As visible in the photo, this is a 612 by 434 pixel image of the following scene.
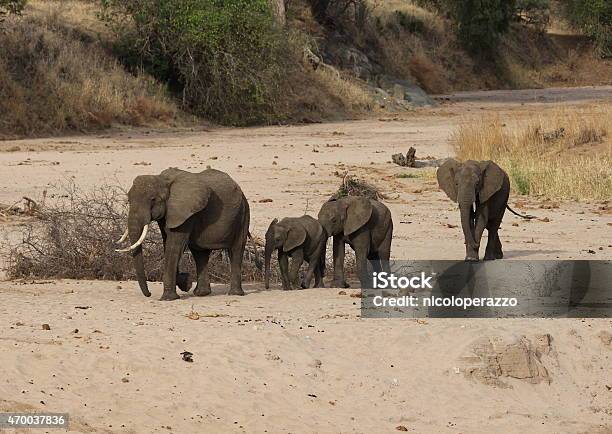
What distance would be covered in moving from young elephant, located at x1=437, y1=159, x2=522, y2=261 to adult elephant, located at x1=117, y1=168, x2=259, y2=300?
288 cm

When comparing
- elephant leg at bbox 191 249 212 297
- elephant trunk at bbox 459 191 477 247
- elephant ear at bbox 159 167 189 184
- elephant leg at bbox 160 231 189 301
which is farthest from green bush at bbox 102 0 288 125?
elephant leg at bbox 160 231 189 301

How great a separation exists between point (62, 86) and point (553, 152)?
13.4 m

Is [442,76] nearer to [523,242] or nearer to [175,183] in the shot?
[523,242]

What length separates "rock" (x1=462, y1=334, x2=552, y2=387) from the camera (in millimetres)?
9688

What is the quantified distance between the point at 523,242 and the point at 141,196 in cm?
626

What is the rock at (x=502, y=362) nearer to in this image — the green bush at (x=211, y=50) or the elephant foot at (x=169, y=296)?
the elephant foot at (x=169, y=296)

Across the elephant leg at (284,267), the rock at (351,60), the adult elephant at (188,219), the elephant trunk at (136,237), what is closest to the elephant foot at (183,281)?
the adult elephant at (188,219)

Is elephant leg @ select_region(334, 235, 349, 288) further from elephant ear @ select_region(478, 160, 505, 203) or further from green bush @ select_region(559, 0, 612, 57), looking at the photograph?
green bush @ select_region(559, 0, 612, 57)

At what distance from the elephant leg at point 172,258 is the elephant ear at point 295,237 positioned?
137 cm

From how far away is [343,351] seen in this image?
967cm

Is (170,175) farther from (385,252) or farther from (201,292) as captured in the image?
(385,252)

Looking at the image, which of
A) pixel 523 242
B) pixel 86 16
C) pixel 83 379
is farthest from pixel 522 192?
pixel 86 16

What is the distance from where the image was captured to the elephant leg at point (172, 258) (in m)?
11.1

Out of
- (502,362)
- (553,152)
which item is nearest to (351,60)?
(553,152)
